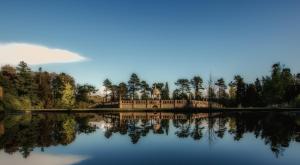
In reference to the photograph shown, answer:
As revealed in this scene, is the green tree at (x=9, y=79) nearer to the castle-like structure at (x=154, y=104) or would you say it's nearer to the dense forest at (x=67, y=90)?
the dense forest at (x=67, y=90)

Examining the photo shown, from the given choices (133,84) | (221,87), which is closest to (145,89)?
(133,84)

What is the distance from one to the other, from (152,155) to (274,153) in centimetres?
691

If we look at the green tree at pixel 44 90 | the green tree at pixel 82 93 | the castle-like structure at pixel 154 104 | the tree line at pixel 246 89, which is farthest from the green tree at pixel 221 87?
the green tree at pixel 44 90

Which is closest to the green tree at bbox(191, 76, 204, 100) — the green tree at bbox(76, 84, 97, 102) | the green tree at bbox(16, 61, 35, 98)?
the green tree at bbox(76, 84, 97, 102)

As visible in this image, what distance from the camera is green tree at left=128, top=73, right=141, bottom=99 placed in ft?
380

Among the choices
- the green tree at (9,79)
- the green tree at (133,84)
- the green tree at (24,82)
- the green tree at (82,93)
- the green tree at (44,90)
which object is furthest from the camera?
the green tree at (133,84)

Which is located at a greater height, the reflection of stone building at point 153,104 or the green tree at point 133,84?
the green tree at point 133,84

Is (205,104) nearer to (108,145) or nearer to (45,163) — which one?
(108,145)

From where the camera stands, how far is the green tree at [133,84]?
115969mm

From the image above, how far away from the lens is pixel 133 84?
117 metres

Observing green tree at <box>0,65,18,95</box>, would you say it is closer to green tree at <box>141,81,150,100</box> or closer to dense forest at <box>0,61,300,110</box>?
dense forest at <box>0,61,300,110</box>

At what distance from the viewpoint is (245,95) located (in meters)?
93.8

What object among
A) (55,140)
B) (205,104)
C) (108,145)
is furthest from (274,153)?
(205,104)

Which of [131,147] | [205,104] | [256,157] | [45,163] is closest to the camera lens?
[45,163]
